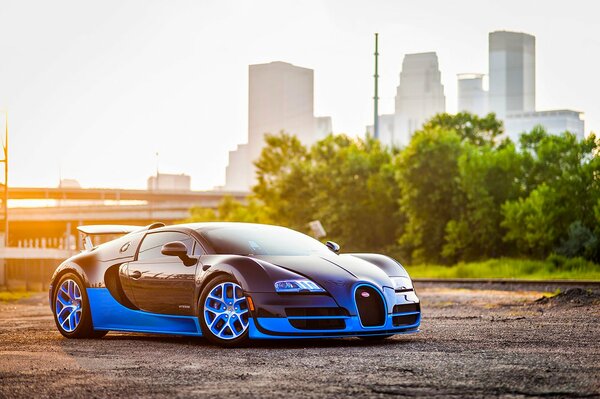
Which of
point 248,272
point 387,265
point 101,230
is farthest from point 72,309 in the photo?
point 387,265

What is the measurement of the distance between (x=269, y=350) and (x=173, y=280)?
1.62m

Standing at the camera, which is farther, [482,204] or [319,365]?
[482,204]

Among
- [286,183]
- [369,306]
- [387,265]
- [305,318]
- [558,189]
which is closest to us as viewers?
[305,318]

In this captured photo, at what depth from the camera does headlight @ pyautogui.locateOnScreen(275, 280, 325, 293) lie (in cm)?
1069

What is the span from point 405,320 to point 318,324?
3.74ft

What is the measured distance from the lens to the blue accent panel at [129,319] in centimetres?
1130

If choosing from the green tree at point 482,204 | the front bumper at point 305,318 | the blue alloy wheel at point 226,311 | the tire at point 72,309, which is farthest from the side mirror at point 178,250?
the green tree at point 482,204

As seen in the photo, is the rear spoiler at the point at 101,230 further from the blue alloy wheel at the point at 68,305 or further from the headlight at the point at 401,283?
the headlight at the point at 401,283

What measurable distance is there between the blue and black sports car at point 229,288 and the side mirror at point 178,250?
0.04 feet

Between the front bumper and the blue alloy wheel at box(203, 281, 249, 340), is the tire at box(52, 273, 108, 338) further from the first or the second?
the front bumper

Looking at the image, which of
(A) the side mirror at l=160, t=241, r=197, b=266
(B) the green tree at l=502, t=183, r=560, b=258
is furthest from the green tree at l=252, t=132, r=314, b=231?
(A) the side mirror at l=160, t=241, r=197, b=266

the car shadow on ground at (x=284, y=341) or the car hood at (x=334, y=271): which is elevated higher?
the car hood at (x=334, y=271)

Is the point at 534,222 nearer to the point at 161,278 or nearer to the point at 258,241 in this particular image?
the point at 258,241

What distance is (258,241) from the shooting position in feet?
38.7
